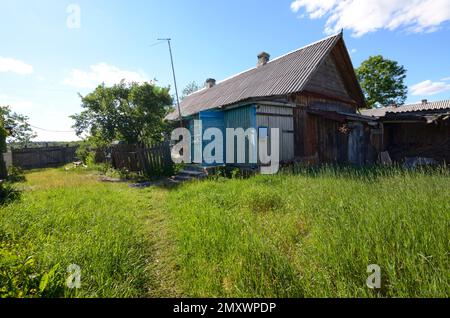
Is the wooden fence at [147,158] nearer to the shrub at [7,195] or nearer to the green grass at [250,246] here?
the shrub at [7,195]

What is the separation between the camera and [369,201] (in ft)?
11.5

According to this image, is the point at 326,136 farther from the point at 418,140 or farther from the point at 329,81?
the point at 418,140

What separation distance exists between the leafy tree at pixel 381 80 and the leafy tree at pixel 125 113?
34.3 m

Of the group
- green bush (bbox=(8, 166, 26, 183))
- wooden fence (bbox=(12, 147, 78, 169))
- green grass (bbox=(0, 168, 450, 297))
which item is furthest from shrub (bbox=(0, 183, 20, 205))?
wooden fence (bbox=(12, 147, 78, 169))

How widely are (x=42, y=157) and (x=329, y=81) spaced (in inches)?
835

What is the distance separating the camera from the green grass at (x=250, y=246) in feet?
6.68

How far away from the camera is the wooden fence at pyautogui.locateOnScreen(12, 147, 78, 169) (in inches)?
654

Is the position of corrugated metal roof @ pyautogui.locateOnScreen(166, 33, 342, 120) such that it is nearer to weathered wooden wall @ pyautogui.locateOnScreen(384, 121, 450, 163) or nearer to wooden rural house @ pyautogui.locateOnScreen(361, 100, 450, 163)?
wooden rural house @ pyautogui.locateOnScreen(361, 100, 450, 163)

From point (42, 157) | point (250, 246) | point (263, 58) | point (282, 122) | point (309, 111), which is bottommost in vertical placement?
point (250, 246)

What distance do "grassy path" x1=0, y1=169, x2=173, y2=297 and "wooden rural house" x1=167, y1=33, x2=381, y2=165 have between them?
5729mm

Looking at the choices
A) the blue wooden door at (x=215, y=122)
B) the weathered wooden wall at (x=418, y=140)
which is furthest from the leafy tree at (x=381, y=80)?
the blue wooden door at (x=215, y=122)

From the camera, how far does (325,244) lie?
257 centimetres

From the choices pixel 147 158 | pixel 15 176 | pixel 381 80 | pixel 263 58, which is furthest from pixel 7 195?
pixel 381 80
